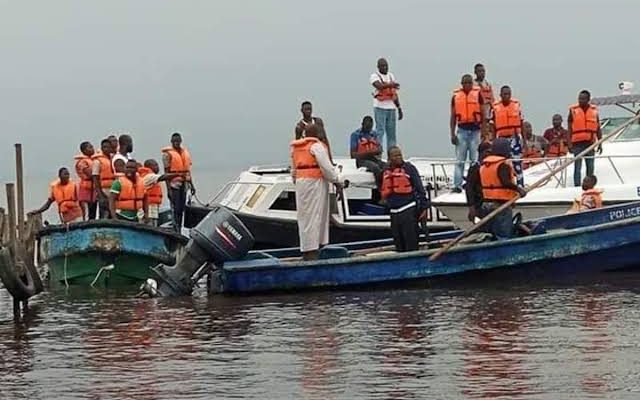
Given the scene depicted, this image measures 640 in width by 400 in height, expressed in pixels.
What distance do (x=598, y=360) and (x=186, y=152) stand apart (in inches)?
467

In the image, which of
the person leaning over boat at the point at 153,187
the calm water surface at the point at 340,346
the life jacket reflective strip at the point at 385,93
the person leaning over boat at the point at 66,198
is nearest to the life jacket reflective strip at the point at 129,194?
the person leaning over boat at the point at 153,187

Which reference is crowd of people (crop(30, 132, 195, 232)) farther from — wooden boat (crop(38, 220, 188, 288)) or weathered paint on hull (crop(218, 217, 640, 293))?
weathered paint on hull (crop(218, 217, 640, 293))

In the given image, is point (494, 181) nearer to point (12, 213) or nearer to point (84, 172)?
point (12, 213)

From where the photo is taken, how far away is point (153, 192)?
67.9ft

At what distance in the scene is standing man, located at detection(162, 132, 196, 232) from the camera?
69.3 ft

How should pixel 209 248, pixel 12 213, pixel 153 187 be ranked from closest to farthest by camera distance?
pixel 12 213
pixel 209 248
pixel 153 187

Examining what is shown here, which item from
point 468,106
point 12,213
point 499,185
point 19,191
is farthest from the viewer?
point 468,106

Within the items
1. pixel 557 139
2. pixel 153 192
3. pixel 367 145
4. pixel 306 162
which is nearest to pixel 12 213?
pixel 306 162

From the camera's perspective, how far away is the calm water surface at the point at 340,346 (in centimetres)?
990

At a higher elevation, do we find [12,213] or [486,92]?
[486,92]

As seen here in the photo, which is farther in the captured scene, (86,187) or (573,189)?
(86,187)

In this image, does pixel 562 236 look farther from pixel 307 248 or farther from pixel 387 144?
pixel 387 144

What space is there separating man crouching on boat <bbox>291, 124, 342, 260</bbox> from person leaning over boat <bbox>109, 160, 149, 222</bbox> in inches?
156

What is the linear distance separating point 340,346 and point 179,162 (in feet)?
32.0
